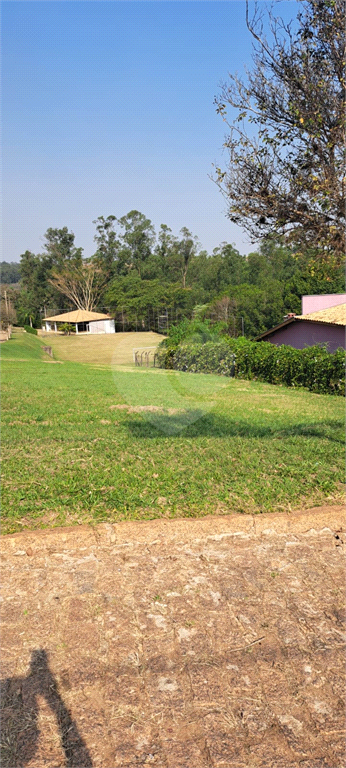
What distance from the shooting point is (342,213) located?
5.12 meters

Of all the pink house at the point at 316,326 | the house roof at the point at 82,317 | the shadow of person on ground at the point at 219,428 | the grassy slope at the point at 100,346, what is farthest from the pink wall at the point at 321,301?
the house roof at the point at 82,317

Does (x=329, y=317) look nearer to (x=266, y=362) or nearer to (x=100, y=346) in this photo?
(x=266, y=362)

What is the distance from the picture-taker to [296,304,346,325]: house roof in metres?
21.9

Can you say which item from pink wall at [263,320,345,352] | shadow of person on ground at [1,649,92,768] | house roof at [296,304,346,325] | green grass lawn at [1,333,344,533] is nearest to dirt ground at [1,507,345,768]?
shadow of person on ground at [1,649,92,768]

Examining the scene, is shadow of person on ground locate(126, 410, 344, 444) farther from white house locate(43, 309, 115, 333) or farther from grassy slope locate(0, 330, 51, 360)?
white house locate(43, 309, 115, 333)

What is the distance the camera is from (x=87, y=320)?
163ft

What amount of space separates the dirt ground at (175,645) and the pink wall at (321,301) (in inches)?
940

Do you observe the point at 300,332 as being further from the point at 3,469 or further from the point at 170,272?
the point at 3,469

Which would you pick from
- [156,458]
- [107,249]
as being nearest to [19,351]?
[107,249]

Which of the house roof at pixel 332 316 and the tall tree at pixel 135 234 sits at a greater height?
the tall tree at pixel 135 234

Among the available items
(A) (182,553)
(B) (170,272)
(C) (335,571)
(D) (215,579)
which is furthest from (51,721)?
(B) (170,272)

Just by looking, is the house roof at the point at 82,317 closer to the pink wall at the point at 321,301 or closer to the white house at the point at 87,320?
the white house at the point at 87,320

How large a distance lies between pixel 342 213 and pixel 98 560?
3.83m

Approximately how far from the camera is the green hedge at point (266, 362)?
15141 millimetres
